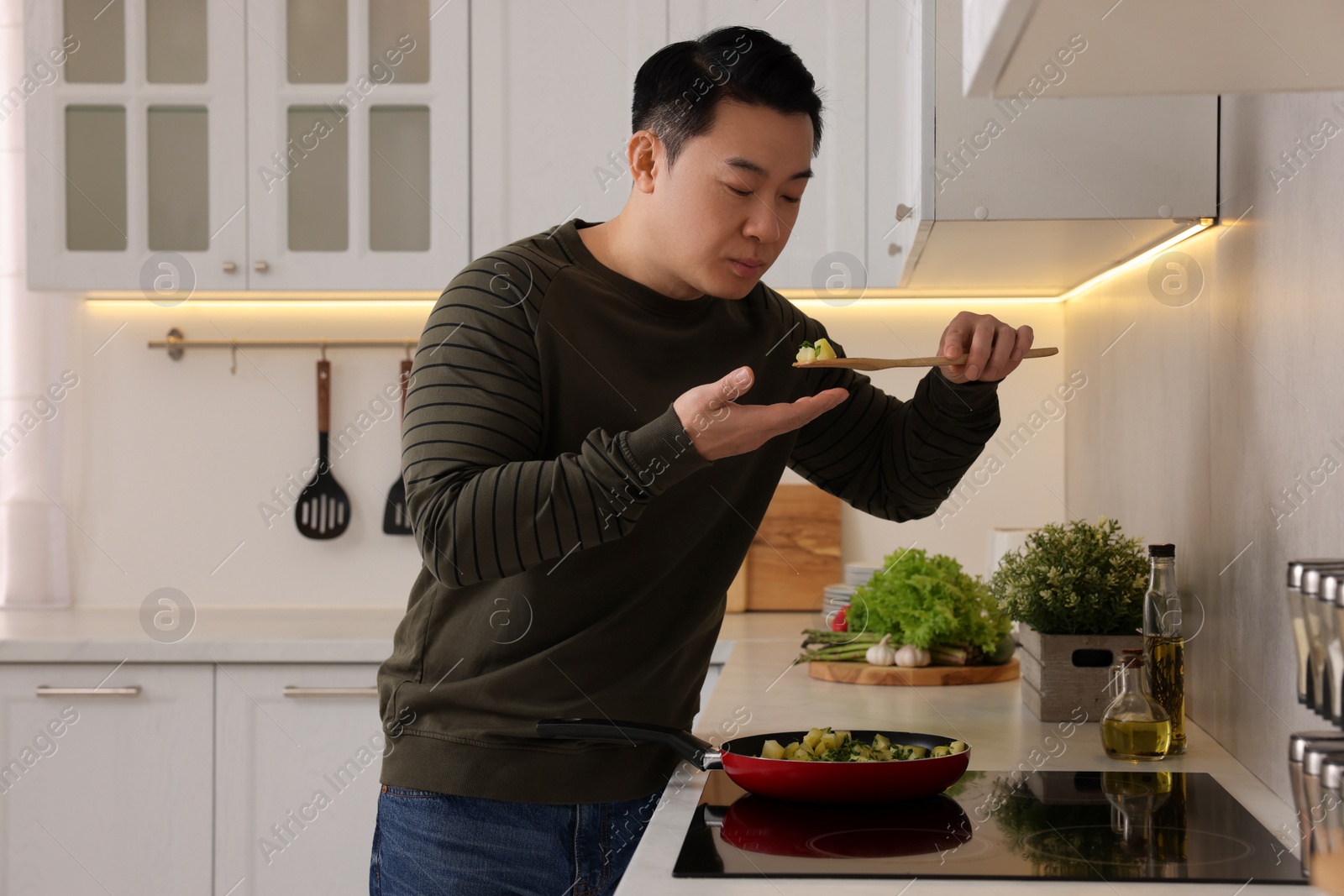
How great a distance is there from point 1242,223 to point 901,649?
0.81m

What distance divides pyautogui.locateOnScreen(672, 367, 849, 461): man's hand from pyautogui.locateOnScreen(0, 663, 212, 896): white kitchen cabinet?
1.49 metres

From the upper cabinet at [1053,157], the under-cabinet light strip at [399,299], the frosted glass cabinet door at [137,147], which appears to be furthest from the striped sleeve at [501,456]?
the frosted glass cabinet door at [137,147]

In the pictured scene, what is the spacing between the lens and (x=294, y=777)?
2.20 metres

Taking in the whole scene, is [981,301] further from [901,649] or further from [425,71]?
[425,71]

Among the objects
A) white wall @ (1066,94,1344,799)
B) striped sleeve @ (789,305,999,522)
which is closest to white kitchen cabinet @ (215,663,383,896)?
striped sleeve @ (789,305,999,522)

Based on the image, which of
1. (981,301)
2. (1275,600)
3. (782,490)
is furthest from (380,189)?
(1275,600)

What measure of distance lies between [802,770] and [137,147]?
6.68ft

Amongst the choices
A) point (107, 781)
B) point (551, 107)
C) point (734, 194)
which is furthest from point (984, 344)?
point (107, 781)

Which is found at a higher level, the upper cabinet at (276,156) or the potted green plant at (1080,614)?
the upper cabinet at (276,156)

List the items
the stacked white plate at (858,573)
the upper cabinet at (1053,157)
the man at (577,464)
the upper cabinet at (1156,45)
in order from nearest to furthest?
the upper cabinet at (1156,45)
the man at (577,464)
the upper cabinet at (1053,157)
the stacked white plate at (858,573)

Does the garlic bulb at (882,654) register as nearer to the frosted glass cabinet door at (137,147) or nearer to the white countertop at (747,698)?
the white countertop at (747,698)

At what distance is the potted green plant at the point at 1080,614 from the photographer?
1.49m

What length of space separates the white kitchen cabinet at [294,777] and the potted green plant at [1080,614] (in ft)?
3.94

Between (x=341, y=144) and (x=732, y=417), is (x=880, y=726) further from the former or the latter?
(x=341, y=144)
